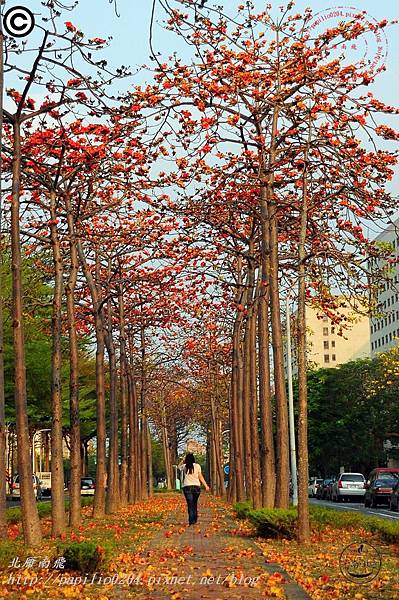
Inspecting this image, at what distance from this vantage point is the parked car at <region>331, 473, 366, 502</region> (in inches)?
2135

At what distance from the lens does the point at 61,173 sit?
760 inches

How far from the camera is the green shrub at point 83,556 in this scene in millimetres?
11172

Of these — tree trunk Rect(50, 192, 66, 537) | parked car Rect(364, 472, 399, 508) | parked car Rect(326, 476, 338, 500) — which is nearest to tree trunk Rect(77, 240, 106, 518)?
tree trunk Rect(50, 192, 66, 537)

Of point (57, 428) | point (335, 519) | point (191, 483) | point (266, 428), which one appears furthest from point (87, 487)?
point (335, 519)

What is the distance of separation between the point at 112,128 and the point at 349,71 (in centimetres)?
385

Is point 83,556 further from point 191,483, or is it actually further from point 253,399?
point 253,399

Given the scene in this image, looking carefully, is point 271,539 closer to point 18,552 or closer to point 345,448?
point 18,552

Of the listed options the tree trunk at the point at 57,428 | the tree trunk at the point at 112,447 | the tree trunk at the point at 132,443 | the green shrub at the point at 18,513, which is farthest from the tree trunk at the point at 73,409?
the tree trunk at the point at 132,443

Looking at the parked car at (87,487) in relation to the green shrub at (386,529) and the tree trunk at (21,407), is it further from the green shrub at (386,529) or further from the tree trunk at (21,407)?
the tree trunk at (21,407)

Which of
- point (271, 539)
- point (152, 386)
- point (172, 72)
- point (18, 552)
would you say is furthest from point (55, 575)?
point (152, 386)

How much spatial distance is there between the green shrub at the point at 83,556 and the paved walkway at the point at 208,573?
1.83 ft

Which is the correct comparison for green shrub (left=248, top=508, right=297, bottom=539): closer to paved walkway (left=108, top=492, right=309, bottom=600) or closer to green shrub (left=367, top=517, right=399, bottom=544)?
paved walkway (left=108, top=492, right=309, bottom=600)

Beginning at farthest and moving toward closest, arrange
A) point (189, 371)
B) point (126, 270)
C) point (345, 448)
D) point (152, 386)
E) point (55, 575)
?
point (345, 448) → point (152, 386) → point (189, 371) → point (126, 270) → point (55, 575)

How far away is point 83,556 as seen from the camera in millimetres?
11211
